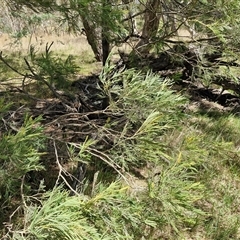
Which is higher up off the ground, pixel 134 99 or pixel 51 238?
pixel 134 99

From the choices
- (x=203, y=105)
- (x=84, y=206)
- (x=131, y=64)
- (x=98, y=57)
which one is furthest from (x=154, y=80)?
(x=98, y=57)

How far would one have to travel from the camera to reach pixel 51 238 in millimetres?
1423

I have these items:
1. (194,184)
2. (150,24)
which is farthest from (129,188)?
(150,24)

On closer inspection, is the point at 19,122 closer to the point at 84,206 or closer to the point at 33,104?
the point at 84,206

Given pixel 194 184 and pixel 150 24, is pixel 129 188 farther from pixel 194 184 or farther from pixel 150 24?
pixel 150 24

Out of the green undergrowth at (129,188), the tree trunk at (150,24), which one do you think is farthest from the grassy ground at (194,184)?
the tree trunk at (150,24)

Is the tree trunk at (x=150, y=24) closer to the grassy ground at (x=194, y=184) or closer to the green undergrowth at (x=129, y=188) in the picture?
the grassy ground at (x=194, y=184)

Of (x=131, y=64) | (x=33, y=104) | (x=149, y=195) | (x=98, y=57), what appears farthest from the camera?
(x=98, y=57)

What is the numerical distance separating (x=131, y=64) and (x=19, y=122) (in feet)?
4.41

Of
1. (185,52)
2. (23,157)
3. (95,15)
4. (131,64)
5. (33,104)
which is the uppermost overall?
(95,15)

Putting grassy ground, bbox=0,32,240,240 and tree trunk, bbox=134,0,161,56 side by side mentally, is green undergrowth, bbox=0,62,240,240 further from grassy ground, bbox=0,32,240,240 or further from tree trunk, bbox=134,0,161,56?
Result: tree trunk, bbox=134,0,161,56

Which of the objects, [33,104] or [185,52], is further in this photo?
[33,104]

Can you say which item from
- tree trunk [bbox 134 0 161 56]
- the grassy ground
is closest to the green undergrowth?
the grassy ground

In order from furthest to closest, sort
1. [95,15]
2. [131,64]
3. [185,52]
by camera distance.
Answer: [185,52] < [131,64] < [95,15]
